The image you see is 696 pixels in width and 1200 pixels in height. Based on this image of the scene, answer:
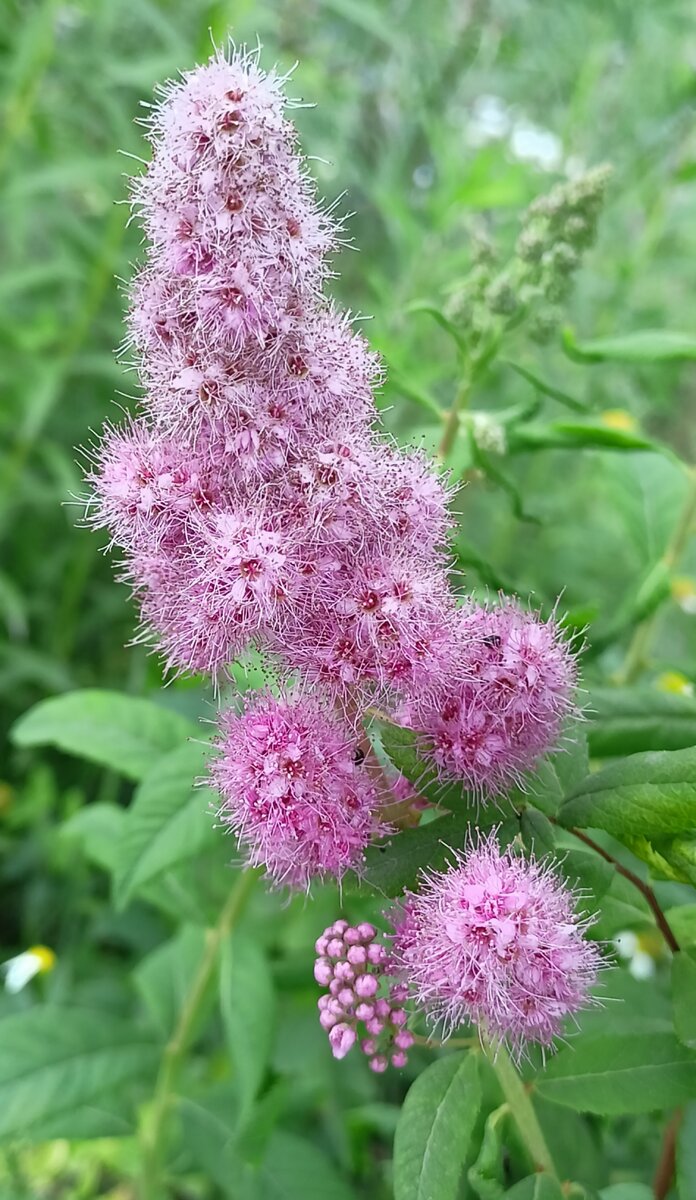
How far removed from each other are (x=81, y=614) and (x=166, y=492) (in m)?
2.48

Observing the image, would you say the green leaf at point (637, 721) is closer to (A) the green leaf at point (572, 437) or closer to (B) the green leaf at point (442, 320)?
(A) the green leaf at point (572, 437)

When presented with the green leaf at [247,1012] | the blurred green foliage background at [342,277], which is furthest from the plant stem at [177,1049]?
the blurred green foliage background at [342,277]

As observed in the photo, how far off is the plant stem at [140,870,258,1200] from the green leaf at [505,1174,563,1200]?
2.16ft

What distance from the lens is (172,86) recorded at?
38.0 inches

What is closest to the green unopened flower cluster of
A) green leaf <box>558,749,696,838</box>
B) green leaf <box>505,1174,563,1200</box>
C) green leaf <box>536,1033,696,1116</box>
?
green leaf <box>558,749,696,838</box>

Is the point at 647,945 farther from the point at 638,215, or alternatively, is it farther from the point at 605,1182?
the point at 638,215

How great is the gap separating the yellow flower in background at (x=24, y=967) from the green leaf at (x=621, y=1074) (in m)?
1.48

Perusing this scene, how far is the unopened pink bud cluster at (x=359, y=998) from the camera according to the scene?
0.89 m

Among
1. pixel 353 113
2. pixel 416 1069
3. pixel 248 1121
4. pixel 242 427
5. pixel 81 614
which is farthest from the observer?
pixel 353 113

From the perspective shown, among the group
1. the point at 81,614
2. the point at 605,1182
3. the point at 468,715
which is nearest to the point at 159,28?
the point at 81,614

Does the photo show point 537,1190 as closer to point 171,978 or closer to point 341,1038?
point 341,1038

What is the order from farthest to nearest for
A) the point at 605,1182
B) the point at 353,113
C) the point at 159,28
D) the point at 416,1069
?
the point at 353,113
the point at 159,28
the point at 416,1069
the point at 605,1182

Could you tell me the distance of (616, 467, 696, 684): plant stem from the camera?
67.4 inches

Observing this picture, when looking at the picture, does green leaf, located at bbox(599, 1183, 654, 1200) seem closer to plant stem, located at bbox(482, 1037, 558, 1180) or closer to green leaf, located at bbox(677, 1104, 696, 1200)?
green leaf, located at bbox(677, 1104, 696, 1200)
